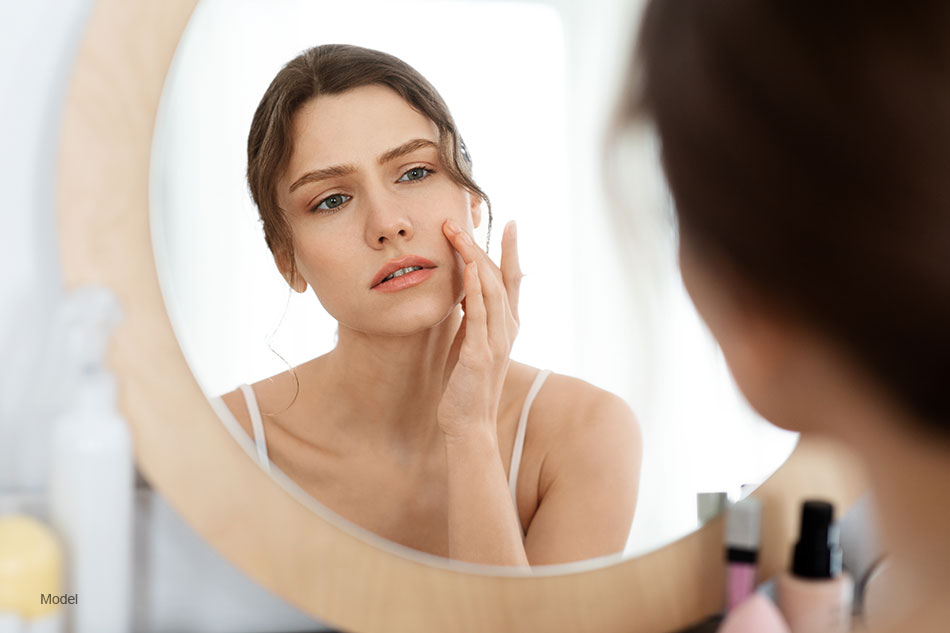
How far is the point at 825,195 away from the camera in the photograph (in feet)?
1.06

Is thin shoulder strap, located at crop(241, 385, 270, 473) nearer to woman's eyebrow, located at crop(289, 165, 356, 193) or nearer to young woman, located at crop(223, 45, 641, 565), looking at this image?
young woman, located at crop(223, 45, 641, 565)

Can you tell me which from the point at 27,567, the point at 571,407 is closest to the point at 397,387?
the point at 571,407

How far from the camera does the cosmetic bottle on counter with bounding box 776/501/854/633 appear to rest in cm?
54

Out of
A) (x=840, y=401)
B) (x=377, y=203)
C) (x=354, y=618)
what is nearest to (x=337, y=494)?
(x=354, y=618)

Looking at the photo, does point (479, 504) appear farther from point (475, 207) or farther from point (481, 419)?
point (475, 207)

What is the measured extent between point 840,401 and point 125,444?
1.22 ft

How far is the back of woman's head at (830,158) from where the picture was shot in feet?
1.02

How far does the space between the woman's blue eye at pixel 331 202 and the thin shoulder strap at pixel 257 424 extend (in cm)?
12

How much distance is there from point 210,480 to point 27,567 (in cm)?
11

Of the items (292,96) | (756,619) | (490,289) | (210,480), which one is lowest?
(756,619)

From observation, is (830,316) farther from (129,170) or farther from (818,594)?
(129,170)

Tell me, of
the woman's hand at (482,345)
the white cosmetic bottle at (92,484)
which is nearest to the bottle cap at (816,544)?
the woman's hand at (482,345)

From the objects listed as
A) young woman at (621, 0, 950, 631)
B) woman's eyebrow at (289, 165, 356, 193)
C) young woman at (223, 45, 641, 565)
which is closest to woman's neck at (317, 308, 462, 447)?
young woman at (223, 45, 641, 565)

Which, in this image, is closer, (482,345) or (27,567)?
(27,567)
